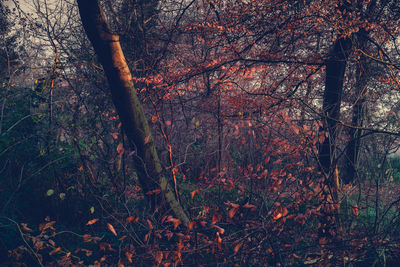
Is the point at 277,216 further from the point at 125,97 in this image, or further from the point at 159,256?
the point at 125,97

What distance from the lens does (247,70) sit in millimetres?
7316

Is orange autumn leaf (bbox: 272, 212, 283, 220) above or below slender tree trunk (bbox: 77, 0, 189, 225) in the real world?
below

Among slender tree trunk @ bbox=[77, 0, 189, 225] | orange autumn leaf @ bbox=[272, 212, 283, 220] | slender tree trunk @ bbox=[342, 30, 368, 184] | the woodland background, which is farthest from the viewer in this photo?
slender tree trunk @ bbox=[342, 30, 368, 184]

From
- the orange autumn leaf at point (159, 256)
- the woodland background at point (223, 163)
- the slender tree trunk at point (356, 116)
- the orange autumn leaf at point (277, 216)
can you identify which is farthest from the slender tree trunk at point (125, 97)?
the slender tree trunk at point (356, 116)

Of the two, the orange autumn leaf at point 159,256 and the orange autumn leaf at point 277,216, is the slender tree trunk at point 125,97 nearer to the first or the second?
the orange autumn leaf at point 159,256

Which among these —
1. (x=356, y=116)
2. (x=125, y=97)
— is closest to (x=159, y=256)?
(x=125, y=97)

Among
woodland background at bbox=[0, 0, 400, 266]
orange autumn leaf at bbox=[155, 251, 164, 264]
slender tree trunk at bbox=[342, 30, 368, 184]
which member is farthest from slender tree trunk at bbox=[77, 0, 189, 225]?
slender tree trunk at bbox=[342, 30, 368, 184]

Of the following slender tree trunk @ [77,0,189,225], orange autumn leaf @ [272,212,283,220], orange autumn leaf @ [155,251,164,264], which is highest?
slender tree trunk @ [77,0,189,225]

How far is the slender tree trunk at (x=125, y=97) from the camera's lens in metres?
→ 4.50

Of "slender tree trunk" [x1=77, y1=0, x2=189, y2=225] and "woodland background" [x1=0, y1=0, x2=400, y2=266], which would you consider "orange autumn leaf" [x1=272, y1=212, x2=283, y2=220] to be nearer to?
"woodland background" [x1=0, y1=0, x2=400, y2=266]

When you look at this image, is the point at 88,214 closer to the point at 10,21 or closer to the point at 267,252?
the point at 267,252

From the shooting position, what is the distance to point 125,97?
4.67m

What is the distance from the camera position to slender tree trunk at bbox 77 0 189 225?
4500 millimetres

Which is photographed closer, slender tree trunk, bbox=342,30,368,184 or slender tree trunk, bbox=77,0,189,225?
slender tree trunk, bbox=77,0,189,225
